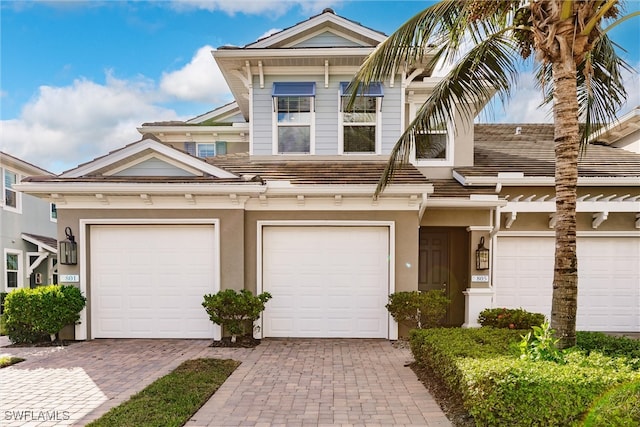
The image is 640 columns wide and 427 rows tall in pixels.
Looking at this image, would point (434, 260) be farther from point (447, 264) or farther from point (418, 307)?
point (418, 307)

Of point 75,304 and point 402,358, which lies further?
point 75,304

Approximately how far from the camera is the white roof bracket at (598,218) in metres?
8.77

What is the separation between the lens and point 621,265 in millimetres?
9117

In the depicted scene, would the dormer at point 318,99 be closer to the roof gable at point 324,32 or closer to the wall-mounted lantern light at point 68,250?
the roof gable at point 324,32

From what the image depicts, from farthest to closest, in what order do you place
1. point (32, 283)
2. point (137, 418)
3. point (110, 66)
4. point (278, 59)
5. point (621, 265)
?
point (32, 283) < point (110, 66) < point (621, 265) < point (278, 59) < point (137, 418)

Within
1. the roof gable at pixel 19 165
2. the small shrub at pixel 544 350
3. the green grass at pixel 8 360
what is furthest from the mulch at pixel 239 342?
the roof gable at pixel 19 165

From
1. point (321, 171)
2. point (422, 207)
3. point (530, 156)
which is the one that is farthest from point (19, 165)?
point (530, 156)

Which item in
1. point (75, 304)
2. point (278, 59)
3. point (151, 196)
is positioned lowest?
point (75, 304)

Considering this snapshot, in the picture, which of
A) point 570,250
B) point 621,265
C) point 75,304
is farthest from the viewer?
point 621,265

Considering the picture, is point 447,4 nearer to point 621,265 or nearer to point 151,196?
point 151,196

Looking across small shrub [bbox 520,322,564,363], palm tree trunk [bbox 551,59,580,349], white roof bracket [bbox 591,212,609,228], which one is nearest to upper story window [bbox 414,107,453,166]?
white roof bracket [bbox 591,212,609,228]

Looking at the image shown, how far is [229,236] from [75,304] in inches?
130

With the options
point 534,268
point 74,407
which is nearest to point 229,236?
point 74,407

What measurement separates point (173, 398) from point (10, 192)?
12681 millimetres
